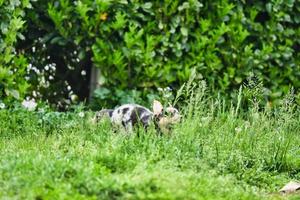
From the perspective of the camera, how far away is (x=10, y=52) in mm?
6574

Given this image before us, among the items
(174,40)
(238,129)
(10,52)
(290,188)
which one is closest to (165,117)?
(238,129)

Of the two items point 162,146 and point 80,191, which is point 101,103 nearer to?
point 162,146

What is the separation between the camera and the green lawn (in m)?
3.63

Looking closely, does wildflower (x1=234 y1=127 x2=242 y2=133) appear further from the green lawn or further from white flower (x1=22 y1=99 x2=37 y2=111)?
white flower (x1=22 y1=99 x2=37 y2=111)

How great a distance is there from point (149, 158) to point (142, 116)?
1557mm

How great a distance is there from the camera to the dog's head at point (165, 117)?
5.63 m

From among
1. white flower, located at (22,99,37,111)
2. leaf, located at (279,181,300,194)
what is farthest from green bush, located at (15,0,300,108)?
leaf, located at (279,181,300,194)

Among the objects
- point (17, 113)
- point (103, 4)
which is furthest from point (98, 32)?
point (17, 113)

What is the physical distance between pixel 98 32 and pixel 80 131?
1.64m

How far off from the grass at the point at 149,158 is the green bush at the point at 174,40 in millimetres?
971

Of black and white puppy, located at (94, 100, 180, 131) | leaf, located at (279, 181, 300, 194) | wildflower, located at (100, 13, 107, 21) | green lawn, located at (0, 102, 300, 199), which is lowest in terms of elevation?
leaf, located at (279, 181, 300, 194)

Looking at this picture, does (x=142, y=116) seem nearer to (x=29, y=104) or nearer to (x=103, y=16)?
(x=103, y=16)

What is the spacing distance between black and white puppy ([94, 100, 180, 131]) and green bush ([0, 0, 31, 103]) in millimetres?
1002

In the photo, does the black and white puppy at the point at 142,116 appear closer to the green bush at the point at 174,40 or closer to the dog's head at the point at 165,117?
the dog's head at the point at 165,117
